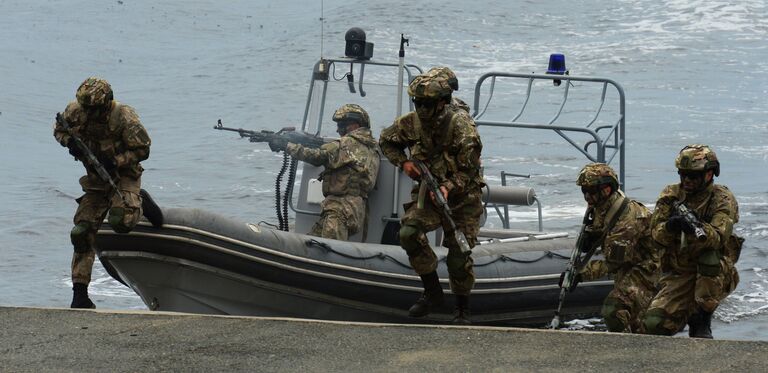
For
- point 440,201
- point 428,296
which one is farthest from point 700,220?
point 428,296

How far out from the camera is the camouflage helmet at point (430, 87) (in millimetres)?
6789

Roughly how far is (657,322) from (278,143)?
305 centimetres

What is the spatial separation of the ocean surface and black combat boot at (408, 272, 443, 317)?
241 centimetres

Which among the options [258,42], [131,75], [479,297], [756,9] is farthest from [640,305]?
[756,9]

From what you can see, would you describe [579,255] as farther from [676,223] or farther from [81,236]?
[81,236]

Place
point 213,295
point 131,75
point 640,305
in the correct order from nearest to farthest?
point 640,305, point 213,295, point 131,75

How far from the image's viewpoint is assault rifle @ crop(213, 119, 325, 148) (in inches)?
343

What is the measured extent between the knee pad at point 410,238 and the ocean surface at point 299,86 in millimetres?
2539

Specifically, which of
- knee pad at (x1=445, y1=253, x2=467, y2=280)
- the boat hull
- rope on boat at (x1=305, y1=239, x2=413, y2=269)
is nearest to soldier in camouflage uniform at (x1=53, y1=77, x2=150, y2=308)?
the boat hull

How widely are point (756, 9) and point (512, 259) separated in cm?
4068

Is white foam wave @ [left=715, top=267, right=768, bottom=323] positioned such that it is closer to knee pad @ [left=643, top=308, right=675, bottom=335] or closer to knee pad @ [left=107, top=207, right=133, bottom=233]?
knee pad @ [left=643, top=308, right=675, bottom=335]

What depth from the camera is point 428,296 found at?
7.20m

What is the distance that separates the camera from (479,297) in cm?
841

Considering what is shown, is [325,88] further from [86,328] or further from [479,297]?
[86,328]
